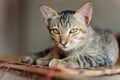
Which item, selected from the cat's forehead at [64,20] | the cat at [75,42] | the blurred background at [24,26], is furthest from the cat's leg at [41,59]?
the blurred background at [24,26]

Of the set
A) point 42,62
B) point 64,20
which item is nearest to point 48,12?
point 64,20

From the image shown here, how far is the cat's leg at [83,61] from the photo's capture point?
955 millimetres

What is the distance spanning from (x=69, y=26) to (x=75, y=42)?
0.20 feet

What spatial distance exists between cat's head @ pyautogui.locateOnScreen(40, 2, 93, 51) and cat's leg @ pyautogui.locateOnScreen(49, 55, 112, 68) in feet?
0.15

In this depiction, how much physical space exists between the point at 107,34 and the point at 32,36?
45 centimetres

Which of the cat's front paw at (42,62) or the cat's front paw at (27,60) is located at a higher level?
the cat's front paw at (42,62)

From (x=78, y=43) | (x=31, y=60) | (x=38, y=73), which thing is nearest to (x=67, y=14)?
(x=78, y=43)

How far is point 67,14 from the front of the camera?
1059mm

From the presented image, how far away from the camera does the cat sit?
100 centimetres

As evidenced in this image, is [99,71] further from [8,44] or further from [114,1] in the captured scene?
[8,44]

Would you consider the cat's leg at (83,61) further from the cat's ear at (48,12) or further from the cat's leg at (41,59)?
the cat's ear at (48,12)

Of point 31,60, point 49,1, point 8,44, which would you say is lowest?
point 8,44

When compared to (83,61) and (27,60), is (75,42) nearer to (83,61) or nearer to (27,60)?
(83,61)

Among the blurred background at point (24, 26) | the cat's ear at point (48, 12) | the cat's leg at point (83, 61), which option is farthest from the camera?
the blurred background at point (24, 26)
